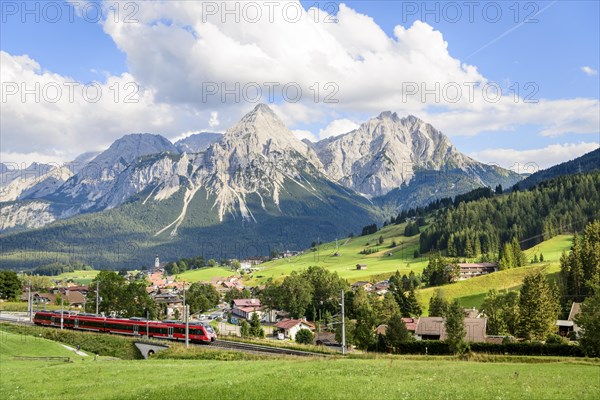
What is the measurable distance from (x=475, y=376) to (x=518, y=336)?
55.8 meters

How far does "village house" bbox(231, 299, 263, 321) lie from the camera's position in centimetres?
15238

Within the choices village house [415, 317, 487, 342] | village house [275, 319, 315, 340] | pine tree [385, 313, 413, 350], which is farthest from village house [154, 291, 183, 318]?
pine tree [385, 313, 413, 350]

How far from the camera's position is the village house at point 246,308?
500 feet

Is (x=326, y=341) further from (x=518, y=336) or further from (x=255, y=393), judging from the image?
(x=255, y=393)

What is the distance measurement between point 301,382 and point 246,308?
4995 inches

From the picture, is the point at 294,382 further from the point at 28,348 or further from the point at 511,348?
the point at 28,348

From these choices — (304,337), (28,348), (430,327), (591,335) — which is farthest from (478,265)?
(28,348)

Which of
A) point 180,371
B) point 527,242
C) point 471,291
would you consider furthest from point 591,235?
point 180,371

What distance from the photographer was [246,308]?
15525 centimetres

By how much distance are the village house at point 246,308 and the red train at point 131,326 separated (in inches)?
2545

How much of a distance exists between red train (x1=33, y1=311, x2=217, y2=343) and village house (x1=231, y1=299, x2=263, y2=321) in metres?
64.6

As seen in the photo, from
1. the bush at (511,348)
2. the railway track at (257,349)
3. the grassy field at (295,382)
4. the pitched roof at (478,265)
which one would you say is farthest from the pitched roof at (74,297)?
the grassy field at (295,382)

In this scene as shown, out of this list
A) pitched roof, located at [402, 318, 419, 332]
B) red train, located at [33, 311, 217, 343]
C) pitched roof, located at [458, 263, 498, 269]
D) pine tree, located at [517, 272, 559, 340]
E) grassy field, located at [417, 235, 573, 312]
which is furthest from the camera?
pitched roof, located at [458, 263, 498, 269]

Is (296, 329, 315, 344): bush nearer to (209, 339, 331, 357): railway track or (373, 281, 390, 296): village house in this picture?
(209, 339, 331, 357): railway track
